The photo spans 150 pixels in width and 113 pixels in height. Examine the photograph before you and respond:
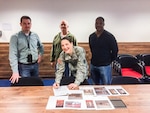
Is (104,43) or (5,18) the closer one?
(104,43)

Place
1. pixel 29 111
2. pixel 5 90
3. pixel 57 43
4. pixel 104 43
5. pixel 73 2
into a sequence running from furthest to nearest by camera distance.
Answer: pixel 73 2 → pixel 57 43 → pixel 104 43 → pixel 5 90 → pixel 29 111

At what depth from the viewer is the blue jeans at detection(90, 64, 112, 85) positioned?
3448 millimetres

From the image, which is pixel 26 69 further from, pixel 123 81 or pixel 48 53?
pixel 48 53

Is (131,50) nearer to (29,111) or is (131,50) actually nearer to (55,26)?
(55,26)

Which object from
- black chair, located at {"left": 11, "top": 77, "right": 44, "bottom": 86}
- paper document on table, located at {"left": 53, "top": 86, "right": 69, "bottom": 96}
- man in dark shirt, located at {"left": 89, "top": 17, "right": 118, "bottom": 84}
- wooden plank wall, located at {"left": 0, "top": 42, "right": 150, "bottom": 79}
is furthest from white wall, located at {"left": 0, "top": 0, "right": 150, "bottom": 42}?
paper document on table, located at {"left": 53, "top": 86, "right": 69, "bottom": 96}

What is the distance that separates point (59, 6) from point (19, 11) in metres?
1.08

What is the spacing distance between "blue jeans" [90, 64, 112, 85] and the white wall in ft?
7.60

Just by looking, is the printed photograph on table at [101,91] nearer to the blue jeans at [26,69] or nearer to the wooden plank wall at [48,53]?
the blue jeans at [26,69]

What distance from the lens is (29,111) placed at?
6.07 feet

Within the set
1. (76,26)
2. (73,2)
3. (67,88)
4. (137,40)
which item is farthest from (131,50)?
(67,88)

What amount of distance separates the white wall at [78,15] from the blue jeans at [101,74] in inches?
91.2

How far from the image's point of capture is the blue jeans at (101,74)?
136 inches

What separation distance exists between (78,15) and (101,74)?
2620 mm

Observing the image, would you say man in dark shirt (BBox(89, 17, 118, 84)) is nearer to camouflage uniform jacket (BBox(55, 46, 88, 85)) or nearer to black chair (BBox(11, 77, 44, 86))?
camouflage uniform jacket (BBox(55, 46, 88, 85))
